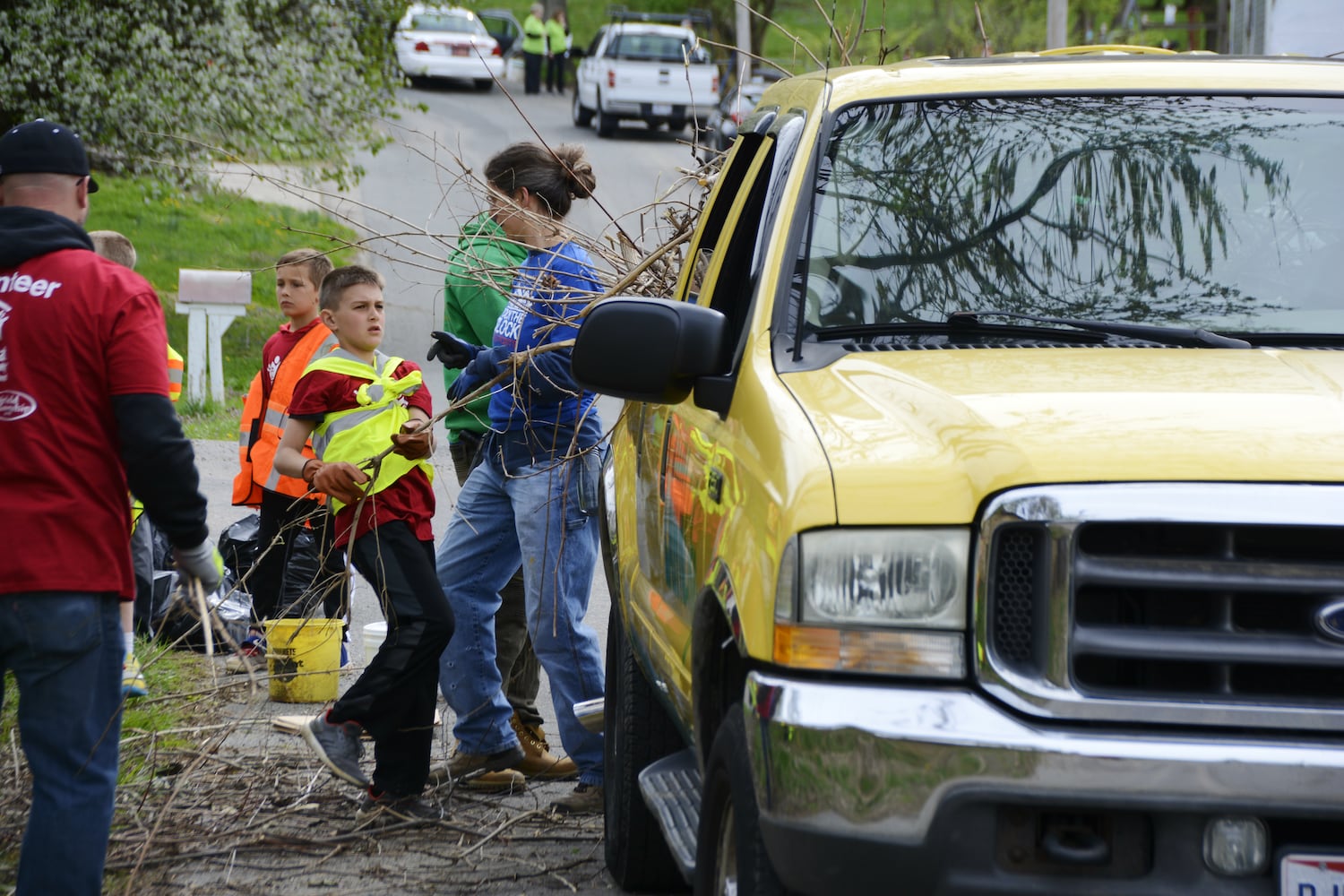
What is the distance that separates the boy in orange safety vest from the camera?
7934 mm

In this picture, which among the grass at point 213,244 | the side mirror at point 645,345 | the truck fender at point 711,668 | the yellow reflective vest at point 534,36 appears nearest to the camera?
the truck fender at point 711,668

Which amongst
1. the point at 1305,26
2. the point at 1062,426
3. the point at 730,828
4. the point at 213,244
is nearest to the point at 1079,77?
the point at 1062,426

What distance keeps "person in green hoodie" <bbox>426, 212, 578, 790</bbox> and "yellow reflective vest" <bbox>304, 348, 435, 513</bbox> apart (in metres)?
0.29

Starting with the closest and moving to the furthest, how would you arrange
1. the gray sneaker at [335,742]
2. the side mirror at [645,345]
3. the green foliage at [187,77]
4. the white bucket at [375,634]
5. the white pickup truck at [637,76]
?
the side mirror at [645,345] → the gray sneaker at [335,742] → the white bucket at [375,634] → the green foliage at [187,77] → the white pickup truck at [637,76]

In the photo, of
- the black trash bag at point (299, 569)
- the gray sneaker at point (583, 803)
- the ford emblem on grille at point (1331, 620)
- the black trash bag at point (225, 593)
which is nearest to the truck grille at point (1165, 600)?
the ford emblem on grille at point (1331, 620)

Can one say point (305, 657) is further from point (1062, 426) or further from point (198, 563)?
point (1062, 426)

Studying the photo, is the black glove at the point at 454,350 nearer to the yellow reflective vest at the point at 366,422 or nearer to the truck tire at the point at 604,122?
Result: the yellow reflective vest at the point at 366,422

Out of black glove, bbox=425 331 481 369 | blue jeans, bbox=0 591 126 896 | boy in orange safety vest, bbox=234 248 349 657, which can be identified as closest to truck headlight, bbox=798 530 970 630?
blue jeans, bbox=0 591 126 896

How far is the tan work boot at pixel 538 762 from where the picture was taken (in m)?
6.66

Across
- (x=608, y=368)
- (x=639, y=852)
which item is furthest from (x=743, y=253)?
(x=639, y=852)

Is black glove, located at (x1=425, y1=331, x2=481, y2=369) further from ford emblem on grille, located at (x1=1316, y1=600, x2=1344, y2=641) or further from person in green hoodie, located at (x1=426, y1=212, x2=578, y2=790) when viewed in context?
ford emblem on grille, located at (x1=1316, y1=600, x2=1344, y2=641)

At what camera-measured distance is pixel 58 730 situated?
4270 mm

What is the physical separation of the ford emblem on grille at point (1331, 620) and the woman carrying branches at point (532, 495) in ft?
10.8

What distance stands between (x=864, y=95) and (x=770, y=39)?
4662cm
